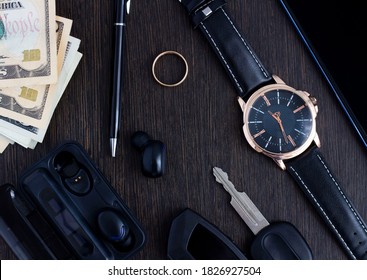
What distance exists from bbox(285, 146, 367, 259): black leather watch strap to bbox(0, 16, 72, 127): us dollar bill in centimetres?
40

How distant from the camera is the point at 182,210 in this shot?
0.80 meters

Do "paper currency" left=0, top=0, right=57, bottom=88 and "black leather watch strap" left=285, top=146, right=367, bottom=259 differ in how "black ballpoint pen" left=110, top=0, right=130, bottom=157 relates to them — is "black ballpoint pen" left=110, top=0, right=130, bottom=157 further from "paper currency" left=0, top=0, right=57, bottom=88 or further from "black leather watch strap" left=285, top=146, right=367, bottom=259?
"black leather watch strap" left=285, top=146, right=367, bottom=259

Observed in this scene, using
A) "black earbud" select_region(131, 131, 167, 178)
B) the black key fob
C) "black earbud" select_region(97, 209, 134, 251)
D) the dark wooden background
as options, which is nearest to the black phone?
the dark wooden background

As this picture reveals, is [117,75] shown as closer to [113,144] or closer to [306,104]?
[113,144]

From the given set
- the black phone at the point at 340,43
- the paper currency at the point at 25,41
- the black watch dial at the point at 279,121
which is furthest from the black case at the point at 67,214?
the black phone at the point at 340,43

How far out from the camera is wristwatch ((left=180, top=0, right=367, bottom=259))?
0.80 metres

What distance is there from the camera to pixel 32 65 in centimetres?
82

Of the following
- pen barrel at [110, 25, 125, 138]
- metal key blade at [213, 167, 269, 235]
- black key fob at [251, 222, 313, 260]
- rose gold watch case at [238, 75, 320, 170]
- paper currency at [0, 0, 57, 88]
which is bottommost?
black key fob at [251, 222, 313, 260]

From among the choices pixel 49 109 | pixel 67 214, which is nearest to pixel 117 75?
pixel 49 109

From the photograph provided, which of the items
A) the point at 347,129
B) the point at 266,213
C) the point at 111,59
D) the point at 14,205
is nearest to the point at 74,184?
the point at 14,205

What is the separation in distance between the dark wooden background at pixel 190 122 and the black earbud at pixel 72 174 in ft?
0.09

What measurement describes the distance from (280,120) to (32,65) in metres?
0.41

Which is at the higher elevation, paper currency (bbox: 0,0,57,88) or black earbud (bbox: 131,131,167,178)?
paper currency (bbox: 0,0,57,88)
